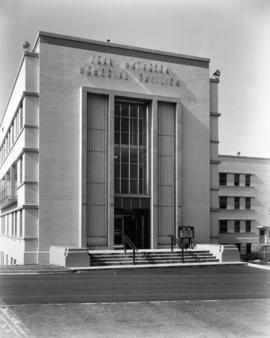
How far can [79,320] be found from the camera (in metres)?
10.3

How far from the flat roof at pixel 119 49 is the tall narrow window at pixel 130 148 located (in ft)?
10.8

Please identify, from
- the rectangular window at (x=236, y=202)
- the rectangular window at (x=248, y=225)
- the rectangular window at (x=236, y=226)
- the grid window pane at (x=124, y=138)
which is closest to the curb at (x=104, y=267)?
the grid window pane at (x=124, y=138)

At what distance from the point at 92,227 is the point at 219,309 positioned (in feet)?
58.5

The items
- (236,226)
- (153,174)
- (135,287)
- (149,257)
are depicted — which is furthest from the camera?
(236,226)

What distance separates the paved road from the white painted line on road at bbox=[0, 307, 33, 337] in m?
1.43

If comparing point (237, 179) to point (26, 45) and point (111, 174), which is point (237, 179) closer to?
point (111, 174)

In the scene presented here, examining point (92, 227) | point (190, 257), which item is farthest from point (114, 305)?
point (92, 227)

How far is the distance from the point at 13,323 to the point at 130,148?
2178 centimetres

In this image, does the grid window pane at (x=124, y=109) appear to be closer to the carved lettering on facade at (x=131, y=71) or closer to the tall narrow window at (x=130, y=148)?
the tall narrow window at (x=130, y=148)

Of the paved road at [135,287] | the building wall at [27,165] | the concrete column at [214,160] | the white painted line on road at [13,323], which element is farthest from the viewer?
the concrete column at [214,160]

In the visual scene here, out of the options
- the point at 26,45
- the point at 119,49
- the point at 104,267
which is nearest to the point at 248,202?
the point at 119,49

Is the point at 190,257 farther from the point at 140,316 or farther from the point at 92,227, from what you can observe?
the point at 140,316

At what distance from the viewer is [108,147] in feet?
97.7

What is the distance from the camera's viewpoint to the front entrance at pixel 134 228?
3022 cm
